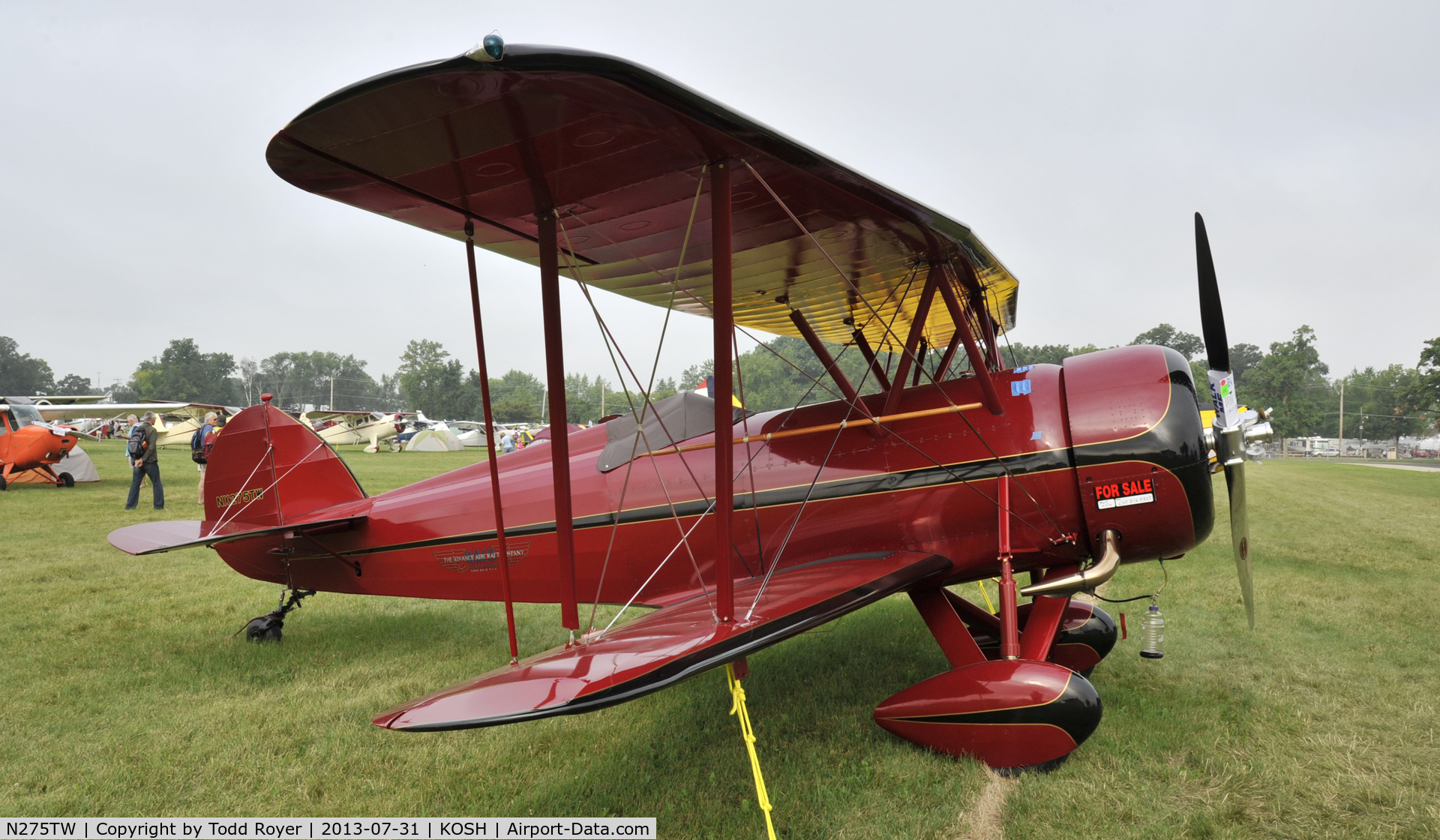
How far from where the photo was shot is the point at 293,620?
6629 mm

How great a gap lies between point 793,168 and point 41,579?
9.29 metres

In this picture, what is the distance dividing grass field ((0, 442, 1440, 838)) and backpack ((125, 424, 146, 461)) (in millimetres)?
6244

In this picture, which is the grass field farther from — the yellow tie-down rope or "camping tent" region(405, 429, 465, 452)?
"camping tent" region(405, 429, 465, 452)

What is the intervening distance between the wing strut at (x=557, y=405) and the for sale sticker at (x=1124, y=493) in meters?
2.84

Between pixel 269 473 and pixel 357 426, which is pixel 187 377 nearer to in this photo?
pixel 357 426

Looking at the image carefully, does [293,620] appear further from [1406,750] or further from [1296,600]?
[1296,600]

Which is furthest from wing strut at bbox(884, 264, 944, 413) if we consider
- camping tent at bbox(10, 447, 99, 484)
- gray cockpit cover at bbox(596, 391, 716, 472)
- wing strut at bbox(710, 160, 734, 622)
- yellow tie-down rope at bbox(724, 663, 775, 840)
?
camping tent at bbox(10, 447, 99, 484)

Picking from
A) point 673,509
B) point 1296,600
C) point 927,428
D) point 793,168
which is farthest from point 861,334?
point 1296,600

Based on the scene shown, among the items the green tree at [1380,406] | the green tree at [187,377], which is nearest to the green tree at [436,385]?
the green tree at [187,377]

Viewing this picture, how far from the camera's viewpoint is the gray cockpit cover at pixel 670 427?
15.4 feet

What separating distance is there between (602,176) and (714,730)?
3131mm

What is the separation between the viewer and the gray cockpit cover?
4707 millimetres

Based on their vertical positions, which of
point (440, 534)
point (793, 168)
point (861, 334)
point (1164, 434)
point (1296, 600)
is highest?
point (793, 168)

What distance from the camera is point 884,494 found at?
4184 mm
